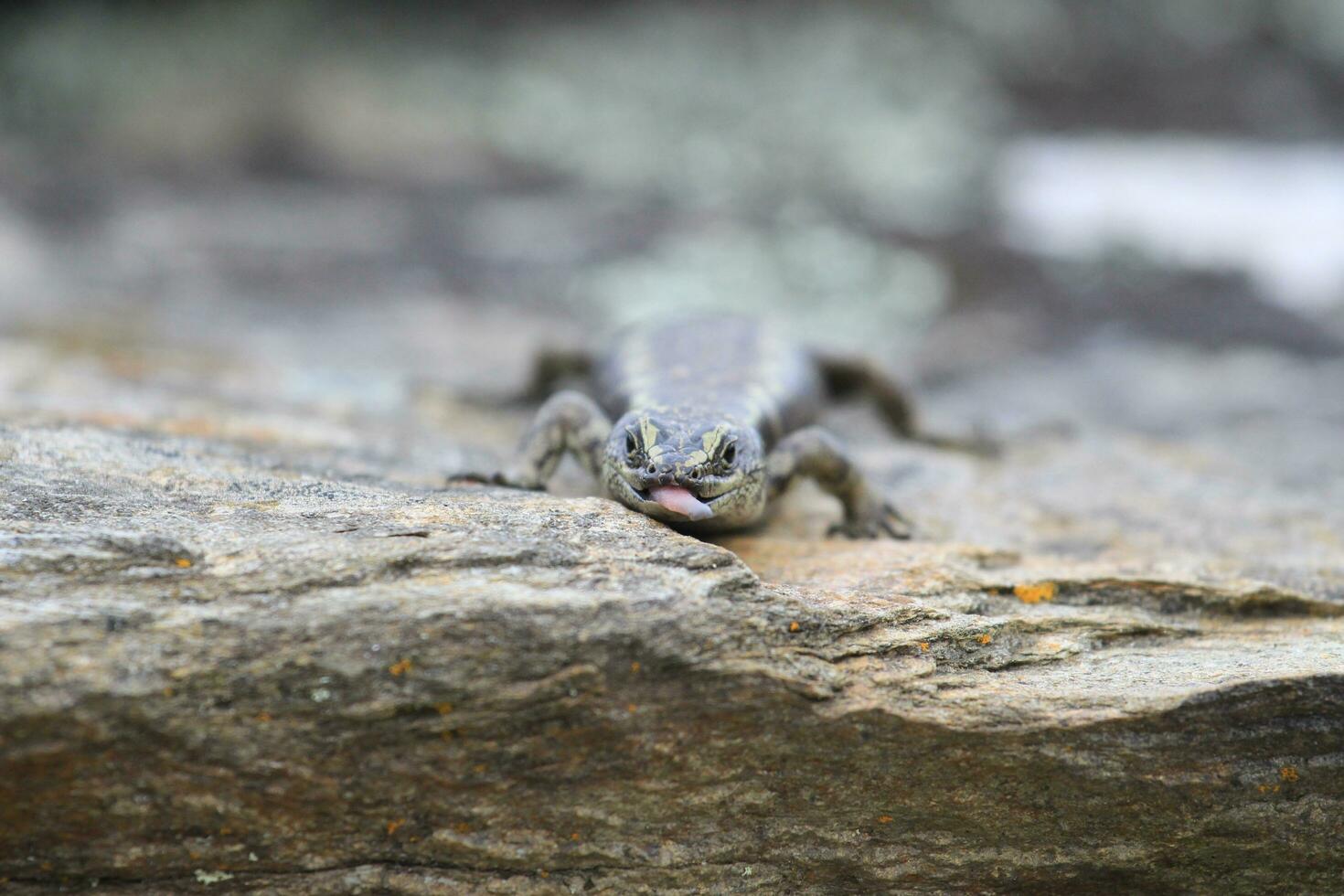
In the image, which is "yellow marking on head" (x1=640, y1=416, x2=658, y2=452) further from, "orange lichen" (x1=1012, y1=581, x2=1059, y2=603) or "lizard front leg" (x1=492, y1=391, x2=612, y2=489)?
"orange lichen" (x1=1012, y1=581, x2=1059, y2=603)

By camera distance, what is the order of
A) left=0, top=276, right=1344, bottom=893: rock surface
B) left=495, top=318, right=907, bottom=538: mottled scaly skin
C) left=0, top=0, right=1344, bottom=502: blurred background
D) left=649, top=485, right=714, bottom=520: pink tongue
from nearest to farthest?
left=0, top=276, right=1344, bottom=893: rock surface
left=649, top=485, right=714, bottom=520: pink tongue
left=495, top=318, right=907, bottom=538: mottled scaly skin
left=0, top=0, right=1344, bottom=502: blurred background

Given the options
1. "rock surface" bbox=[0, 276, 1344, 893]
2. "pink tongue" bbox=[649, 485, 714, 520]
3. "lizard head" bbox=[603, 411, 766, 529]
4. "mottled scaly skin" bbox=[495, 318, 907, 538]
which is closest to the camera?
"rock surface" bbox=[0, 276, 1344, 893]

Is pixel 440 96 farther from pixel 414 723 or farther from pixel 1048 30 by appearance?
pixel 414 723

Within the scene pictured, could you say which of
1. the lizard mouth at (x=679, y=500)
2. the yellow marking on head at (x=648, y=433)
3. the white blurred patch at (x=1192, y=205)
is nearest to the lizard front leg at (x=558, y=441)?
the yellow marking on head at (x=648, y=433)

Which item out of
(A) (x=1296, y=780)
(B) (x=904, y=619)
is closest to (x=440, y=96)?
(B) (x=904, y=619)

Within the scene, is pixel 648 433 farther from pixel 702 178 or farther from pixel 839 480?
pixel 702 178

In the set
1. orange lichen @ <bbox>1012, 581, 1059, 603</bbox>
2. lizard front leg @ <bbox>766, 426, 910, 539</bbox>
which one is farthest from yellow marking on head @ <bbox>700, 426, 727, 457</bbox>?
orange lichen @ <bbox>1012, 581, 1059, 603</bbox>

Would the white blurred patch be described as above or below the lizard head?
above
